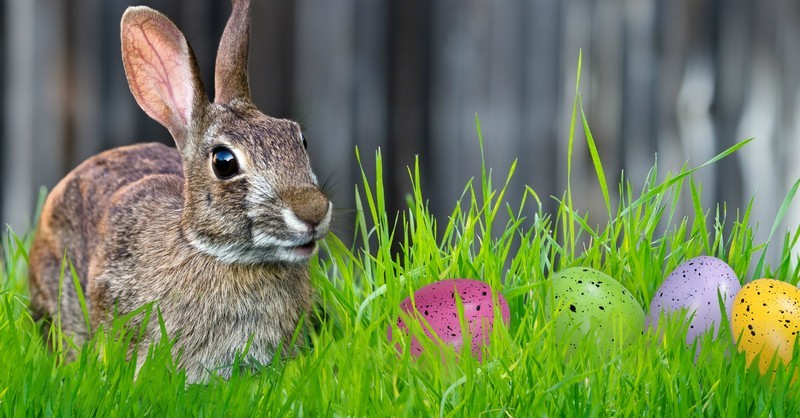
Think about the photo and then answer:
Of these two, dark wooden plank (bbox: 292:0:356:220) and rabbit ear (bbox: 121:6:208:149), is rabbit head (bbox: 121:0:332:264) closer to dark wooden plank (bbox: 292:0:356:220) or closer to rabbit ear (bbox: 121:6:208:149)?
rabbit ear (bbox: 121:6:208:149)

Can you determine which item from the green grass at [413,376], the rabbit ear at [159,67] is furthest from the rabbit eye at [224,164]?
the green grass at [413,376]

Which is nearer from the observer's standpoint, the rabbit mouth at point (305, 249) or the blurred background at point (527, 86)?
the rabbit mouth at point (305, 249)

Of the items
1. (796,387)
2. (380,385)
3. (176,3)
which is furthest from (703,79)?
(380,385)

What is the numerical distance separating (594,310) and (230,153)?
87 centimetres

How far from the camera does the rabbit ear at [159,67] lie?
2668 millimetres

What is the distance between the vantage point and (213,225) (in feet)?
8.30

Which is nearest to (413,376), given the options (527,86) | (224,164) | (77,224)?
(224,164)

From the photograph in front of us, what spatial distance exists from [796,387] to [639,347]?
13.2 inches

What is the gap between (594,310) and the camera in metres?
2.57

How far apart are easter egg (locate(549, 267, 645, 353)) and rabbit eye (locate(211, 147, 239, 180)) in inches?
29.9

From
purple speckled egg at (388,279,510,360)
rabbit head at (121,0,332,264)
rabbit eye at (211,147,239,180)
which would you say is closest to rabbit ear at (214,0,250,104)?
rabbit head at (121,0,332,264)

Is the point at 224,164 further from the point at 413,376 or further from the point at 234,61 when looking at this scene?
the point at 413,376

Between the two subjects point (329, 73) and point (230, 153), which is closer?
point (230, 153)

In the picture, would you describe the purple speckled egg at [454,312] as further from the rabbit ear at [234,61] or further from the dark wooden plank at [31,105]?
the dark wooden plank at [31,105]
